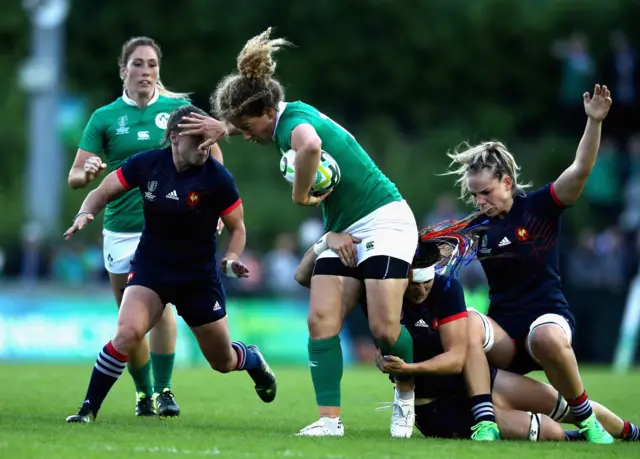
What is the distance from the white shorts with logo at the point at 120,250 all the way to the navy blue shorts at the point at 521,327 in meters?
2.57

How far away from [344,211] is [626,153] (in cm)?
1450

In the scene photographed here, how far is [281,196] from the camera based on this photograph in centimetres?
2259

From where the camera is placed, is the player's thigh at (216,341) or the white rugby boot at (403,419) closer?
the white rugby boot at (403,419)

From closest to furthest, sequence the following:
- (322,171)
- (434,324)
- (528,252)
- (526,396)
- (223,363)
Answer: (322,171), (434,324), (526,396), (528,252), (223,363)

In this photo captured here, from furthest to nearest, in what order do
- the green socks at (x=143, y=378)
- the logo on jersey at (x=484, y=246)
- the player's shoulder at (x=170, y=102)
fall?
the player's shoulder at (x=170, y=102), the green socks at (x=143, y=378), the logo on jersey at (x=484, y=246)

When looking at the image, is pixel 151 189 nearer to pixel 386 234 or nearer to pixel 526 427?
pixel 386 234

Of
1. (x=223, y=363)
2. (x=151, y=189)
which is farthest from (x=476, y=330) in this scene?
(x=151, y=189)

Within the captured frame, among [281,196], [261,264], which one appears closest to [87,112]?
[281,196]

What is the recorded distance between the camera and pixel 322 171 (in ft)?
21.4

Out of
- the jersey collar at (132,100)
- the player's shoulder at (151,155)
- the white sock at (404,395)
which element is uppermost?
the jersey collar at (132,100)

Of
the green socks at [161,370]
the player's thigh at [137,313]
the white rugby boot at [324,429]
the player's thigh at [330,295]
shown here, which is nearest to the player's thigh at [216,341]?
the player's thigh at [137,313]

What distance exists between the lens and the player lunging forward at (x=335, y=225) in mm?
6582

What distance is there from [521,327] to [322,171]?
61.3 inches

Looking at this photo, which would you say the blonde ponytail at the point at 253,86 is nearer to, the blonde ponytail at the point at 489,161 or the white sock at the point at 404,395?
the blonde ponytail at the point at 489,161
